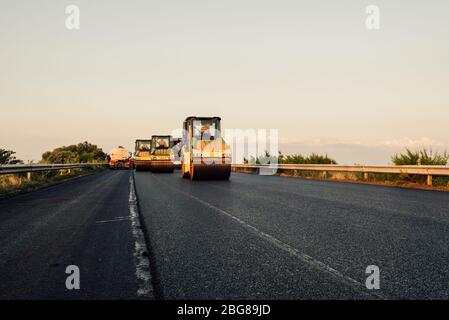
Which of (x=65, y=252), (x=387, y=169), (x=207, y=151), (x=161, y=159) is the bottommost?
(x=65, y=252)

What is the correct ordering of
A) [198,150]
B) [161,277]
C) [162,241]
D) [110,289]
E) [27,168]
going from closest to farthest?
1. [110,289]
2. [161,277]
3. [162,241]
4. [27,168]
5. [198,150]

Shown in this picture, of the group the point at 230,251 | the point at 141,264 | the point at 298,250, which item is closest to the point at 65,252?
the point at 141,264

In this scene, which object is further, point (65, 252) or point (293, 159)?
point (293, 159)

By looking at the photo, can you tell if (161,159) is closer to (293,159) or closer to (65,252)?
(293,159)

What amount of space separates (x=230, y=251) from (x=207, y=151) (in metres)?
16.5

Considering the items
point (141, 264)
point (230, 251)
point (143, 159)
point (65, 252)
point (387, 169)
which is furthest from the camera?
point (143, 159)

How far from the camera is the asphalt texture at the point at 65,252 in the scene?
397cm

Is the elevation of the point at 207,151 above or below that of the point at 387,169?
above

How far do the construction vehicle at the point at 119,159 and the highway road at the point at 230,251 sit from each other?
4591 centimetres

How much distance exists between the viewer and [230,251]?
5.48 m

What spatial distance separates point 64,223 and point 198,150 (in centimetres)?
1399
